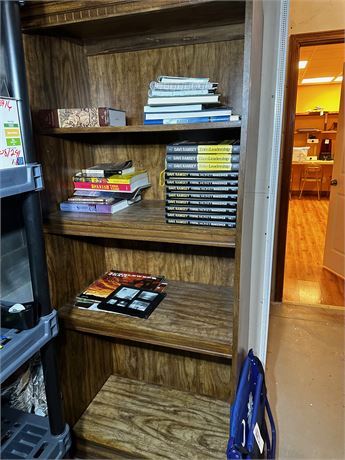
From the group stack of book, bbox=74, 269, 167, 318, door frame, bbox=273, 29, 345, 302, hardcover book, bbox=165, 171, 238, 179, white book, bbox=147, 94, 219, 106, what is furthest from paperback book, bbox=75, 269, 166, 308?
door frame, bbox=273, 29, 345, 302

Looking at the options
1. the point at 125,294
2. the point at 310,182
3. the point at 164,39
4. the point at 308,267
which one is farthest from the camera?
the point at 310,182

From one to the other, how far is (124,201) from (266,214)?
0.60 meters

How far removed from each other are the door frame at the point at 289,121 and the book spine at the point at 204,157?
1.69 m

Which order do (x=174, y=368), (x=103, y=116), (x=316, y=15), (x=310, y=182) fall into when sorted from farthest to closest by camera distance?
(x=310, y=182)
(x=316, y=15)
(x=174, y=368)
(x=103, y=116)

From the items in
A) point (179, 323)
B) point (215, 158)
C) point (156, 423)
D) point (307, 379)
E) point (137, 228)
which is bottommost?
point (307, 379)

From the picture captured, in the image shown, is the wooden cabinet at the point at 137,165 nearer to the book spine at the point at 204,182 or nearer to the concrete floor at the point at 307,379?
the book spine at the point at 204,182

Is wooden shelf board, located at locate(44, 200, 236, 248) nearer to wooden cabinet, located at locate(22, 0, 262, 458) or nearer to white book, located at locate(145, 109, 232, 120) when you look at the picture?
wooden cabinet, located at locate(22, 0, 262, 458)

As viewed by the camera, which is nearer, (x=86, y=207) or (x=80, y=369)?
(x=86, y=207)

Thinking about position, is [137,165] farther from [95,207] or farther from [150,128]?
[150,128]

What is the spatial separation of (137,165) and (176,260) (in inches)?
16.6

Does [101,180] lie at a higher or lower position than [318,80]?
lower

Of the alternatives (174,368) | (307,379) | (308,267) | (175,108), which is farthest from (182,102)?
(308,267)

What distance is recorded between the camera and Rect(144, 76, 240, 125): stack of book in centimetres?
92

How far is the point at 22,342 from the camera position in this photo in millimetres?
771
